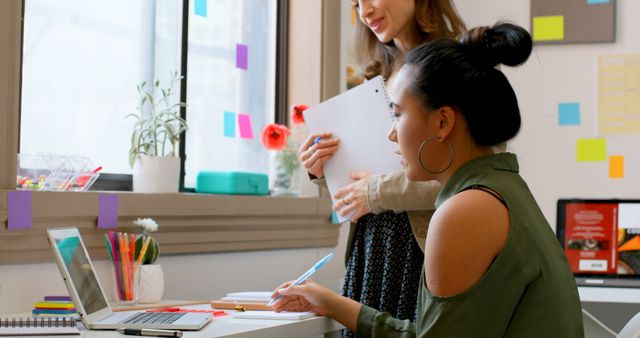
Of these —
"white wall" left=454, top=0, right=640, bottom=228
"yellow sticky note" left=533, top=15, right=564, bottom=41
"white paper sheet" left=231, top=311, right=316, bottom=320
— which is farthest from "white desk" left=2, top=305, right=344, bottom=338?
"yellow sticky note" left=533, top=15, right=564, bottom=41

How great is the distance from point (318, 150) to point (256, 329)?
0.55 m

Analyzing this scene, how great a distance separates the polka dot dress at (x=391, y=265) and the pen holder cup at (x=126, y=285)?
506mm

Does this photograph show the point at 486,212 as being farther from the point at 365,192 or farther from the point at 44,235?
the point at 44,235

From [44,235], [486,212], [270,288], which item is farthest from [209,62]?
[486,212]

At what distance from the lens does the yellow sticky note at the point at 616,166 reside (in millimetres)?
3445

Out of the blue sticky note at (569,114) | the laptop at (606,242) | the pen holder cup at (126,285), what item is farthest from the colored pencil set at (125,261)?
the blue sticky note at (569,114)

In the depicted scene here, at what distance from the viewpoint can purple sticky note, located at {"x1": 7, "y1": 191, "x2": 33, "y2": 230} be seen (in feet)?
5.89

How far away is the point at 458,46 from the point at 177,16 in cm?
162

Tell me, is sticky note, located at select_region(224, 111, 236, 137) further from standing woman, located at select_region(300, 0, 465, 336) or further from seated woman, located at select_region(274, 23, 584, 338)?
seated woman, located at select_region(274, 23, 584, 338)

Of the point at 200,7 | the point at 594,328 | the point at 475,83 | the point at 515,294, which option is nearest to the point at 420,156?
the point at 475,83

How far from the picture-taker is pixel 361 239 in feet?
6.14

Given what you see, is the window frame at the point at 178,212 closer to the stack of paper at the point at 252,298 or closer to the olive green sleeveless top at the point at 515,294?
the stack of paper at the point at 252,298

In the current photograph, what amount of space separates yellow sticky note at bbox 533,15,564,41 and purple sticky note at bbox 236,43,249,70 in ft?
4.28

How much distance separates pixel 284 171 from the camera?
9.54ft
